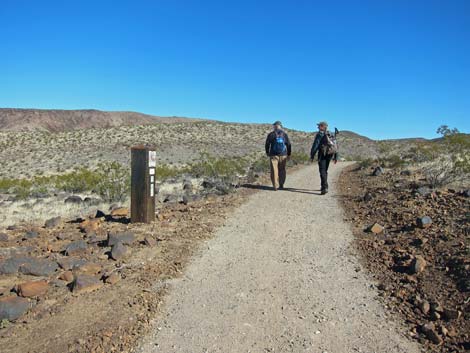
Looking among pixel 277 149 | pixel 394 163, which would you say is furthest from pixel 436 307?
pixel 394 163

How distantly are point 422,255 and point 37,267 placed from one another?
536cm

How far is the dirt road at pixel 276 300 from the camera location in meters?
4.27

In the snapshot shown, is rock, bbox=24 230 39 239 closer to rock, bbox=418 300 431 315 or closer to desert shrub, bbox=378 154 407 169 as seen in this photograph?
rock, bbox=418 300 431 315

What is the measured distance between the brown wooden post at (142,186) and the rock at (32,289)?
328 centimetres

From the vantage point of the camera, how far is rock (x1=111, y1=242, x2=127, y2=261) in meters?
6.64

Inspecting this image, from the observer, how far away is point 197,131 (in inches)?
2378

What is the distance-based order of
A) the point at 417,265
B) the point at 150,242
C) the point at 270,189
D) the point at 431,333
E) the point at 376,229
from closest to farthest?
the point at 431,333, the point at 417,265, the point at 150,242, the point at 376,229, the point at 270,189

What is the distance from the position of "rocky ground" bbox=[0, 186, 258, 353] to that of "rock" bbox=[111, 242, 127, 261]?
0.01m

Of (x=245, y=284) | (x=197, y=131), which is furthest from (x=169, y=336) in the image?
(x=197, y=131)

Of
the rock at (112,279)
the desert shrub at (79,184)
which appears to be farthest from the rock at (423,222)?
the desert shrub at (79,184)

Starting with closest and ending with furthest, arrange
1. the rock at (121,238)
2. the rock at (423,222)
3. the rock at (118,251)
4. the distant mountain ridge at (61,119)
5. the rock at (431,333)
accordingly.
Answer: the rock at (431,333)
the rock at (118,251)
the rock at (121,238)
the rock at (423,222)
the distant mountain ridge at (61,119)

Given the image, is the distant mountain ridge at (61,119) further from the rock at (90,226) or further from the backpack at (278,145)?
the rock at (90,226)

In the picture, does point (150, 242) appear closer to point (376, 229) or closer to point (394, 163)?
point (376, 229)

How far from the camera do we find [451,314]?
15.1 ft
